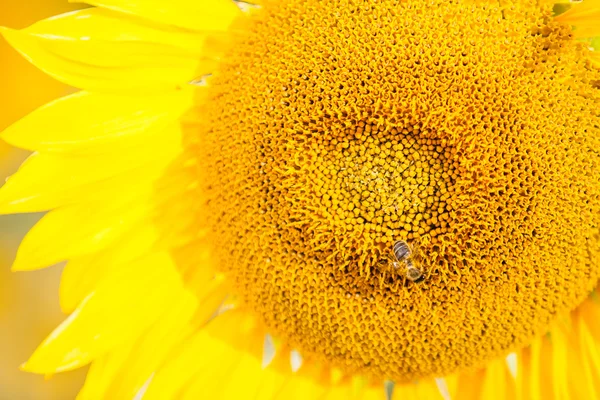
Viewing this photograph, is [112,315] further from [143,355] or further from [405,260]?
[405,260]

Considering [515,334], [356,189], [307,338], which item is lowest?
[307,338]

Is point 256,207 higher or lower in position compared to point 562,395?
higher

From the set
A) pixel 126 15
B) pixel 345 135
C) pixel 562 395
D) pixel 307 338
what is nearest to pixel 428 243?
pixel 345 135

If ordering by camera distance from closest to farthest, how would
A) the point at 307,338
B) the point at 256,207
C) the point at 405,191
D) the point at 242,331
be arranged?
the point at 405,191
the point at 256,207
the point at 307,338
the point at 242,331

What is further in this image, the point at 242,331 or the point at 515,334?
the point at 242,331

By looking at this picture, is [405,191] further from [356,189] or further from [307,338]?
[307,338]

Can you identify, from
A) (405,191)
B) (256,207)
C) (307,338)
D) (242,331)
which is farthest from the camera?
(242,331)

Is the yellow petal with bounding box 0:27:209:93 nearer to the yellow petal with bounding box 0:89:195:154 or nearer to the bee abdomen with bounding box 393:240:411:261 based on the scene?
the yellow petal with bounding box 0:89:195:154

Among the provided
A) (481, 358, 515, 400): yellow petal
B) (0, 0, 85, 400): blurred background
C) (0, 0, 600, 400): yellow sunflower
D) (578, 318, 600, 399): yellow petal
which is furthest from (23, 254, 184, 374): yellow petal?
(0, 0, 85, 400): blurred background
